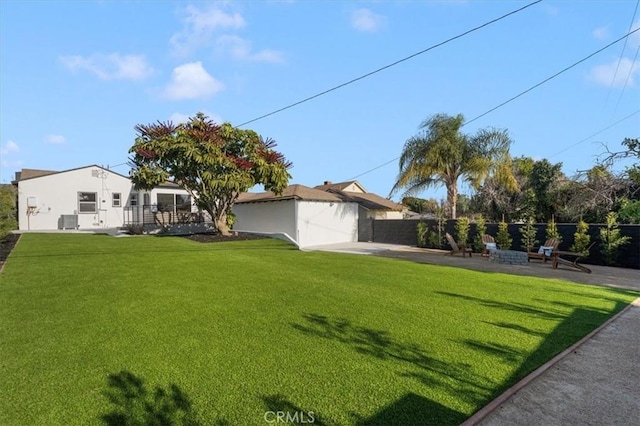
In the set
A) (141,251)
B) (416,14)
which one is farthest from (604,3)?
(141,251)

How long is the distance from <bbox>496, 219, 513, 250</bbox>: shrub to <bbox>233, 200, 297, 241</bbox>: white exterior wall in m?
10.1

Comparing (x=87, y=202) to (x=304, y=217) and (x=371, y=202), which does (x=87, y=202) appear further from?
(x=371, y=202)

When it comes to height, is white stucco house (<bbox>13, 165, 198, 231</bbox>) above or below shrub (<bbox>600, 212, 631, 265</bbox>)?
above

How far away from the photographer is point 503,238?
15312 millimetres

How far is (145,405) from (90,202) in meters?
28.4

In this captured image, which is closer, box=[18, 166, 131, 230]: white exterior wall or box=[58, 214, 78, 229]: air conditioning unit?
box=[18, 166, 131, 230]: white exterior wall

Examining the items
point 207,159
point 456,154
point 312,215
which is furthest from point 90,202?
point 456,154

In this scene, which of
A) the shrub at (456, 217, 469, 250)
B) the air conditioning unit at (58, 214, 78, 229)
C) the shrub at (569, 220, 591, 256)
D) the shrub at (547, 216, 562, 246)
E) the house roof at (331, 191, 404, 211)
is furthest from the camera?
the air conditioning unit at (58, 214, 78, 229)

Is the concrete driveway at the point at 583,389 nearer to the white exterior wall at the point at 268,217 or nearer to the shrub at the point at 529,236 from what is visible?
the shrub at the point at 529,236

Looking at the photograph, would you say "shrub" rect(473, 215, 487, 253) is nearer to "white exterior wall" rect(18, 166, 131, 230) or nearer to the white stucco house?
the white stucco house

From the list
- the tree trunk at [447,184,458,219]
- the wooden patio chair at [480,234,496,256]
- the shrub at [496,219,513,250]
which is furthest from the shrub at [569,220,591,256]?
the tree trunk at [447,184,458,219]

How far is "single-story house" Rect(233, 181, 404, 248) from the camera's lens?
20231 millimetres

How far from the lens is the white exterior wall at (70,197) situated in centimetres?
2444

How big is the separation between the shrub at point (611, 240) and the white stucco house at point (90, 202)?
22.0m
